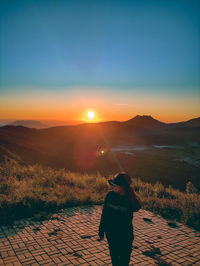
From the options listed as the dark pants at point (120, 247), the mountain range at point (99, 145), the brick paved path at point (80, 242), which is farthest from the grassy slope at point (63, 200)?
the mountain range at point (99, 145)

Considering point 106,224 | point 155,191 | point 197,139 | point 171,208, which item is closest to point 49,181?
point 155,191

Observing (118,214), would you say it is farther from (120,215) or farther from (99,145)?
(99,145)

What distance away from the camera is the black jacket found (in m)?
3.58

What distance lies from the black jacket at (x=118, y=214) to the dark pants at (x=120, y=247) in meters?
0.06

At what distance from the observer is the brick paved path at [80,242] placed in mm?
4887

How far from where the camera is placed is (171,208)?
27.6 ft

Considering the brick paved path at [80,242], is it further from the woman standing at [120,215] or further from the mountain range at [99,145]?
the mountain range at [99,145]

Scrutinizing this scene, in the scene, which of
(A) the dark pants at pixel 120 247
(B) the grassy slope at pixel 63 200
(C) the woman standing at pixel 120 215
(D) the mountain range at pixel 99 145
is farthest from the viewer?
(D) the mountain range at pixel 99 145

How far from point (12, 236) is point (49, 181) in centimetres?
558

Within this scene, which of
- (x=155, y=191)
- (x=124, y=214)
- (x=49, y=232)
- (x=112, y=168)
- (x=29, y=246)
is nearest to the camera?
(x=124, y=214)

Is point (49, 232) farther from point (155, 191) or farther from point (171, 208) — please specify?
point (155, 191)

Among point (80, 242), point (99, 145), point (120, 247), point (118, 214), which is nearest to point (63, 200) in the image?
point (80, 242)

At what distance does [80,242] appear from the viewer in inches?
223

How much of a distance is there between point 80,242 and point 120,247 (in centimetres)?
233
